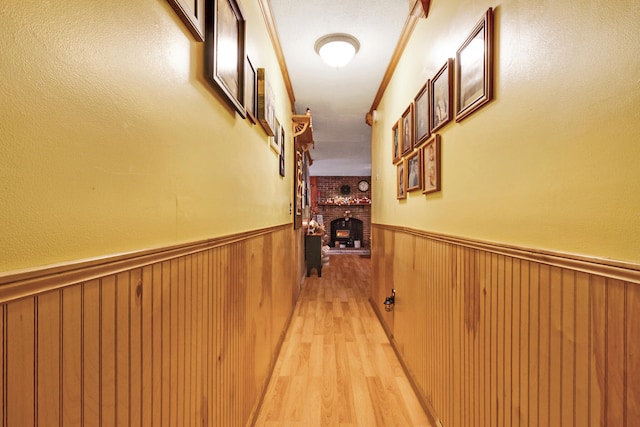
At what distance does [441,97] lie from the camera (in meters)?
1.60

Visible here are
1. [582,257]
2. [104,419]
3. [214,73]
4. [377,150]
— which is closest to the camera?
[104,419]

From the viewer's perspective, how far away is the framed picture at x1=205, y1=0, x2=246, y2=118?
3.26ft

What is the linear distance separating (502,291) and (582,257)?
36 centimetres

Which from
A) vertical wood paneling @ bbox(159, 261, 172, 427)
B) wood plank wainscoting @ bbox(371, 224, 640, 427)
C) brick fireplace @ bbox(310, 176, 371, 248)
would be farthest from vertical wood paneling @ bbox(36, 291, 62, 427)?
brick fireplace @ bbox(310, 176, 371, 248)

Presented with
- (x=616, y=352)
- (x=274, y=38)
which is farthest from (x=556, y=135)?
(x=274, y=38)

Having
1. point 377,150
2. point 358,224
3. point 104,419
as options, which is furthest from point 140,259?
point 358,224

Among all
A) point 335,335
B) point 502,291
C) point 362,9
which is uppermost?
point 362,9

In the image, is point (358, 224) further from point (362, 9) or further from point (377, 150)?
point (362, 9)

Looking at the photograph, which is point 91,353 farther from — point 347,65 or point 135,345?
point 347,65

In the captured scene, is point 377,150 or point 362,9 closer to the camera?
point 362,9

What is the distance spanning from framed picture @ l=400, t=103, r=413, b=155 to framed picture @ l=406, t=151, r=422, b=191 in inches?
3.5

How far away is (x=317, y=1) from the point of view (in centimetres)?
198

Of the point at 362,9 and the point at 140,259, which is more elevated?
the point at 362,9

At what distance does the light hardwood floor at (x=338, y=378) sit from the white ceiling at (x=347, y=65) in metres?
2.51
